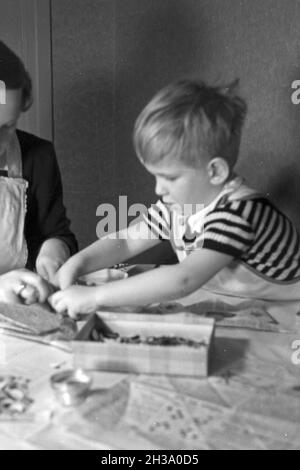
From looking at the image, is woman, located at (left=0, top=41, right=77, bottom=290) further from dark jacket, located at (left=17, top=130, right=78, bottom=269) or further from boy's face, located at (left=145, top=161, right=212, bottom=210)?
boy's face, located at (left=145, top=161, right=212, bottom=210)

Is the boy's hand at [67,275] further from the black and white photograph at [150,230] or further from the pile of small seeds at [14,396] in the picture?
the pile of small seeds at [14,396]

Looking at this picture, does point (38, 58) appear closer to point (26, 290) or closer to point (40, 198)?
point (40, 198)

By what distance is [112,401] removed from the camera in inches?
22.6

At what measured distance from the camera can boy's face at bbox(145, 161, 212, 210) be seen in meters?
0.91

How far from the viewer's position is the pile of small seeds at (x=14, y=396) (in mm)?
556

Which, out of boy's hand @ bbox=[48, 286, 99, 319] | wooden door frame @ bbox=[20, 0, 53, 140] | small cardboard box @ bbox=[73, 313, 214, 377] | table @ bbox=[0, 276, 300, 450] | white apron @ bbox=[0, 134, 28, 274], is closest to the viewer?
table @ bbox=[0, 276, 300, 450]

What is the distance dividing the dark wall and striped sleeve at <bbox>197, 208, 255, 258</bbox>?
33 centimetres

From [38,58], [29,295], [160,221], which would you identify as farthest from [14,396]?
[38,58]

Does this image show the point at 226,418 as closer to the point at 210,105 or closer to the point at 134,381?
the point at 134,381

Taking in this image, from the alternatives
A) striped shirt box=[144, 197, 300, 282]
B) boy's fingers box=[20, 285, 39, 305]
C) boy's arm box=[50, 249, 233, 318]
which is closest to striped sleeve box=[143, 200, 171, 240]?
striped shirt box=[144, 197, 300, 282]

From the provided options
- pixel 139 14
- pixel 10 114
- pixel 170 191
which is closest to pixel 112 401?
pixel 170 191

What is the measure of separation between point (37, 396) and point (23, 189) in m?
0.71

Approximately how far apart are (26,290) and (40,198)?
463 mm

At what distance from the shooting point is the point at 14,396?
0.58 meters
